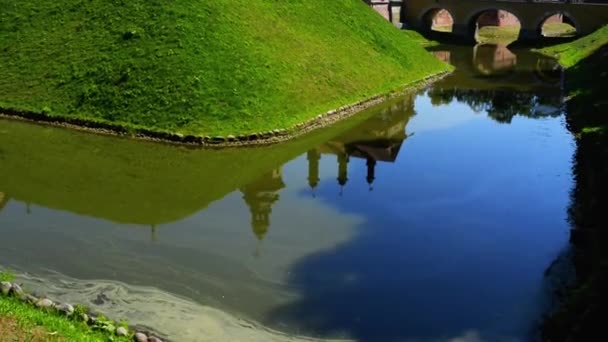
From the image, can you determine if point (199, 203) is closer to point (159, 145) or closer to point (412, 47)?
point (159, 145)

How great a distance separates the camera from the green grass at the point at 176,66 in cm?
3359

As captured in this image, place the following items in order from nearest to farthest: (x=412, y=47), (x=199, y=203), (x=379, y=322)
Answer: (x=379, y=322) < (x=199, y=203) < (x=412, y=47)

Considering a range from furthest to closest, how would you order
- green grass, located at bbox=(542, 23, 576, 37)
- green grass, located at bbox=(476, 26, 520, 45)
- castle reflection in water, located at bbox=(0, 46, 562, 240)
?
1. green grass, located at bbox=(542, 23, 576, 37)
2. green grass, located at bbox=(476, 26, 520, 45)
3. castle reflection in water, located at bbox=(0, 46, 562, 240)

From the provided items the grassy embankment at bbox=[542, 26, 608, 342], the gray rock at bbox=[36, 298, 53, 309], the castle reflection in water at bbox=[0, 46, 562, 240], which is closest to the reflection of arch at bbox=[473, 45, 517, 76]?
the castle reflection in water at bbox=[0, 46, 562, 240]

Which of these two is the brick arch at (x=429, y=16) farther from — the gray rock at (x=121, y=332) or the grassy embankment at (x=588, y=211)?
the gray rock at (x=121, y=332)

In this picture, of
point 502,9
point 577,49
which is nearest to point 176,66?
point 577,49

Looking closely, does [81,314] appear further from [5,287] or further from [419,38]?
[419,38]

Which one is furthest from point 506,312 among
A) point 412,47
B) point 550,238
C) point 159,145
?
point 412,47

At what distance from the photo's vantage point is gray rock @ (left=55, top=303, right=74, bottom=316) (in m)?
15.6

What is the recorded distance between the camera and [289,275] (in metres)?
19.1

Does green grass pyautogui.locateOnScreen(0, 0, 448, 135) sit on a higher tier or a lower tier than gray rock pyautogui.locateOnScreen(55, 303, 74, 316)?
higher

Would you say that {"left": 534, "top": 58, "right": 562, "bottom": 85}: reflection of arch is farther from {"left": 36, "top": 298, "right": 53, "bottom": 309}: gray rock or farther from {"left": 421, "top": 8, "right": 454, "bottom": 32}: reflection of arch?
{"left": 36, "top": 298, "right": 53, "bottom": 309}: gray rock

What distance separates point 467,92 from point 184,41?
925 inches

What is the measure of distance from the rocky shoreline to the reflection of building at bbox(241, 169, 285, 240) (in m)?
6.83
